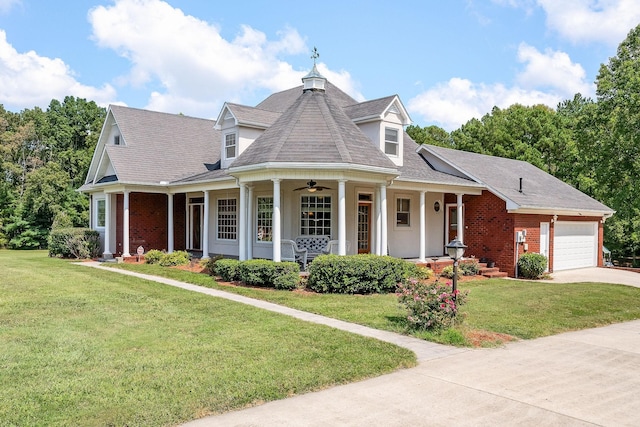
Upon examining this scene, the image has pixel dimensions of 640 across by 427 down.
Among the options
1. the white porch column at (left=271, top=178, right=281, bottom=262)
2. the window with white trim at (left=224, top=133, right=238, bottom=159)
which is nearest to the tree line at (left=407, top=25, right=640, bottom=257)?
the window with white trim at (left=224, top=133, right=238, bottom=159)

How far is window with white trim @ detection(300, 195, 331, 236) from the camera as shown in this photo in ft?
56.7

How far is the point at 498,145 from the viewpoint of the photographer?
37531 mm

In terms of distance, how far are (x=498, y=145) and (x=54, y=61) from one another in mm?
29465

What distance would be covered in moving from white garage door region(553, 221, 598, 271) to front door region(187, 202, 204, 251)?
598 inches

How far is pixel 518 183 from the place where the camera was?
22047mm

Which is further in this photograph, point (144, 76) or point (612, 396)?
point (144, 76)

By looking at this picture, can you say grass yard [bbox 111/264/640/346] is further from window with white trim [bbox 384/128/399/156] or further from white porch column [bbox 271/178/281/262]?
window with white trim [bbox 384/128/399/156]

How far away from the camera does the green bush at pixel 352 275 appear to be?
1332 cm

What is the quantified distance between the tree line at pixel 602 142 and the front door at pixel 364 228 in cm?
1538

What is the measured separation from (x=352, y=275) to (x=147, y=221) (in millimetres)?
12069

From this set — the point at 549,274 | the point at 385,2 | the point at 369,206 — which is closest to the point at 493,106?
the point at 549,274

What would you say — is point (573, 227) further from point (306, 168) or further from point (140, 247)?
point (140, 247)

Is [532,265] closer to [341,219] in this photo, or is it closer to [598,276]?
[598,276]

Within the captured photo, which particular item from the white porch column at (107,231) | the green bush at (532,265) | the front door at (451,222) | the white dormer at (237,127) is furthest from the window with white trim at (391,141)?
the white porch column at (107,231)
